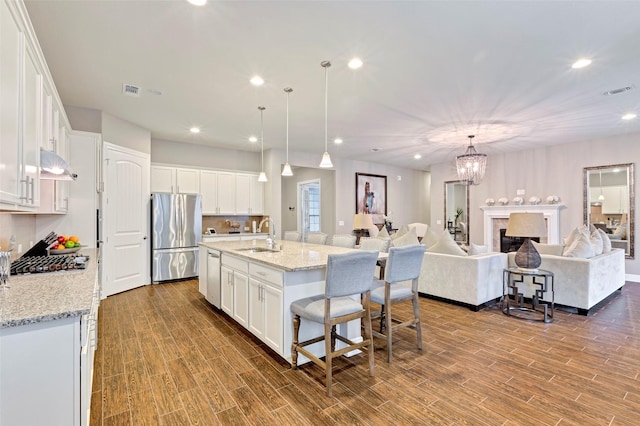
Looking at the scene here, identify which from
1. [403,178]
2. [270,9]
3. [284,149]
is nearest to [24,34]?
[270,9]

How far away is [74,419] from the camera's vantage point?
53.2 inches

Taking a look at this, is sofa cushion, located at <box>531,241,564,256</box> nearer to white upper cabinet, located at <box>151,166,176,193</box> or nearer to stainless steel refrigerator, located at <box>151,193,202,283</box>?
stainless steel refrigerator, located at <box>151,193,202,283</box>

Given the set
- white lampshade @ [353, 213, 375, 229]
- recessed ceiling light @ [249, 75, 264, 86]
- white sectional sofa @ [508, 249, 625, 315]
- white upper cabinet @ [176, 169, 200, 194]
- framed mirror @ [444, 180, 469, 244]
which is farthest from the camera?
framed mirror @ [444, 180, 469, 244]

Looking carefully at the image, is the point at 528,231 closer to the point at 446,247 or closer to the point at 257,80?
the point at 446,247

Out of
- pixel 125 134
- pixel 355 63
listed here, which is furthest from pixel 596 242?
pixel 125 134

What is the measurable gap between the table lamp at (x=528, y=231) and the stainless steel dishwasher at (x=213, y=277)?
359 cm

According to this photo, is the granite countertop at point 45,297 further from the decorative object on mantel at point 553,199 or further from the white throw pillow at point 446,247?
the decorative object on mantel at point 553,199

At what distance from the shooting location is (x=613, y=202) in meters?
6.01

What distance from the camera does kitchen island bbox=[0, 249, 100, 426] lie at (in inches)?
48.3

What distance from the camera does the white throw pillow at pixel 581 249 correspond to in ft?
13.1

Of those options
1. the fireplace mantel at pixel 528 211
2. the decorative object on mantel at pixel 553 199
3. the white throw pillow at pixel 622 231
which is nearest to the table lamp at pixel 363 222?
the fireplace mantel at pixel 528 211

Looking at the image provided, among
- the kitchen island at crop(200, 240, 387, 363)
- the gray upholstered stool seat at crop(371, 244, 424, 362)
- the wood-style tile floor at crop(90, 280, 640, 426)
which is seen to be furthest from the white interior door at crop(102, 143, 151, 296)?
the gray upholstered stool seat at crop(371, 244, 424, 362)

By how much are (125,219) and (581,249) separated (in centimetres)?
660

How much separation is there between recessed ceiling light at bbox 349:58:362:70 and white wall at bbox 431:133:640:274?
492 centimetres
